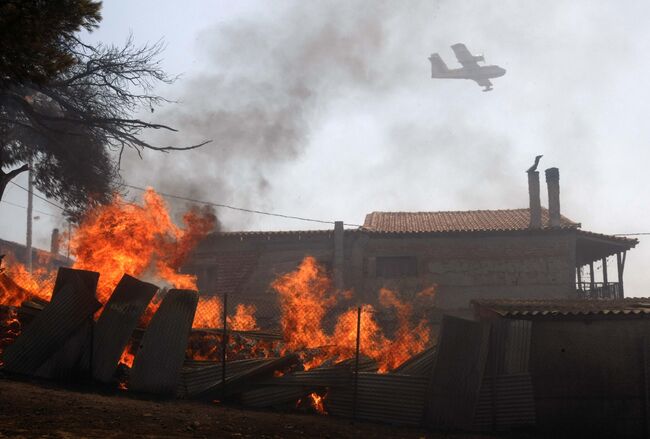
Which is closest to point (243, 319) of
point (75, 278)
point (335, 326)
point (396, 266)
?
point (335, 326)

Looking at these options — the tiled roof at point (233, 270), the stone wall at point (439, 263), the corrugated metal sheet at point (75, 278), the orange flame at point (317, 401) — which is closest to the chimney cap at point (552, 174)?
the stone wall at point (439, 263)

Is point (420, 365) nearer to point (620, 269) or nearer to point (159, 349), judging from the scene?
point (159, 349)

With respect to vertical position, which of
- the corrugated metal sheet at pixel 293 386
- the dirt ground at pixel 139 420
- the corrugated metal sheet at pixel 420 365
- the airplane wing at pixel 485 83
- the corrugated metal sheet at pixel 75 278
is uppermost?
the airplane wing at pixel 485 83

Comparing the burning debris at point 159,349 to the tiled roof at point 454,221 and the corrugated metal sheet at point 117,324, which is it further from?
the tiled roof at point 454,221

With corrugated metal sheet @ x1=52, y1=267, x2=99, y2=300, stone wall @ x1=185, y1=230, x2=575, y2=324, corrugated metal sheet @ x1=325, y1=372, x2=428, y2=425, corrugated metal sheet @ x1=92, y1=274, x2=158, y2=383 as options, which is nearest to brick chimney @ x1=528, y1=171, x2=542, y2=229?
stone wall @ x1=185, y1=230, x2=575, y2=324

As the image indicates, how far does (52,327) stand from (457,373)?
743cm

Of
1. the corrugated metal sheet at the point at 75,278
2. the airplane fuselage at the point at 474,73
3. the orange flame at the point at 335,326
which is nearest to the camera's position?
the corrugated metal sheet at the point at 75,278

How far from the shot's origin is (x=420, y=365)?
11039 mm

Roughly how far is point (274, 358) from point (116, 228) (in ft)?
21.7

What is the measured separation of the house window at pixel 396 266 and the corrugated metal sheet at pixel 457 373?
13.3 m

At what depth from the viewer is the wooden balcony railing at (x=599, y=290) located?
2392 cm

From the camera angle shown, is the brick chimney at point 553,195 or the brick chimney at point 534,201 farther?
the brick chimney at point 534,201

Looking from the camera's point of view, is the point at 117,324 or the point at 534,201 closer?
the point at 117,324

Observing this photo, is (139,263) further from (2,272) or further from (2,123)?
(2,123)
